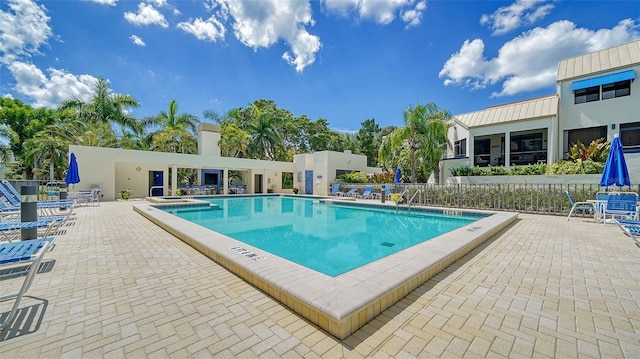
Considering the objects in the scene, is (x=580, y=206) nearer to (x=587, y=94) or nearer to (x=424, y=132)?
(x=424, y=132)

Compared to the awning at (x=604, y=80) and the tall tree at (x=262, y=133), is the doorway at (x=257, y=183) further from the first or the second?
the awning at (x=604, y=80)

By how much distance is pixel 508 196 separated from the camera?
34.8 ft

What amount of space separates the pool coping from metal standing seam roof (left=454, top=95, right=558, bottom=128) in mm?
15643

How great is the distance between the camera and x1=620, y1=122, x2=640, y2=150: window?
45.5 feet

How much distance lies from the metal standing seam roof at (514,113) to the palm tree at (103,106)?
91.8 feet

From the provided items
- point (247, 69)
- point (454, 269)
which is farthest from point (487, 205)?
point (247, 69)

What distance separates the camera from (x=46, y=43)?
58.7 ft

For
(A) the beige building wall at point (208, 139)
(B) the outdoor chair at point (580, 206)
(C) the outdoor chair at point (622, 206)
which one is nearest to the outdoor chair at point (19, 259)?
(C) the outdoor chair at point (622, 206)

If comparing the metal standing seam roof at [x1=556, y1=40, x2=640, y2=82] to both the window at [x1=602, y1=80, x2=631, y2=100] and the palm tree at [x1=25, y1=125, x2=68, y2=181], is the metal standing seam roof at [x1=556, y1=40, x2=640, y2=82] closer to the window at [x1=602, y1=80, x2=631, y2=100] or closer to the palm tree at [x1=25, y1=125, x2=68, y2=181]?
the window at [x1=602, y1=80, x2=631, y2=100]

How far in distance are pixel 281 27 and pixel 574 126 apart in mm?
17647

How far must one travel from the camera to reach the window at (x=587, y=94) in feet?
48.8

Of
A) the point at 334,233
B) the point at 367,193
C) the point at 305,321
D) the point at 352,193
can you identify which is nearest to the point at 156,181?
the point at 352,193

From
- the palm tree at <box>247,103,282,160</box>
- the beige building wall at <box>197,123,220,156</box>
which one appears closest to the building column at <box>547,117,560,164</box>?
the palm tree at <box>247,103,282,160</box>

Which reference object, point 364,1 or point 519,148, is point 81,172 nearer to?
point 364,1
